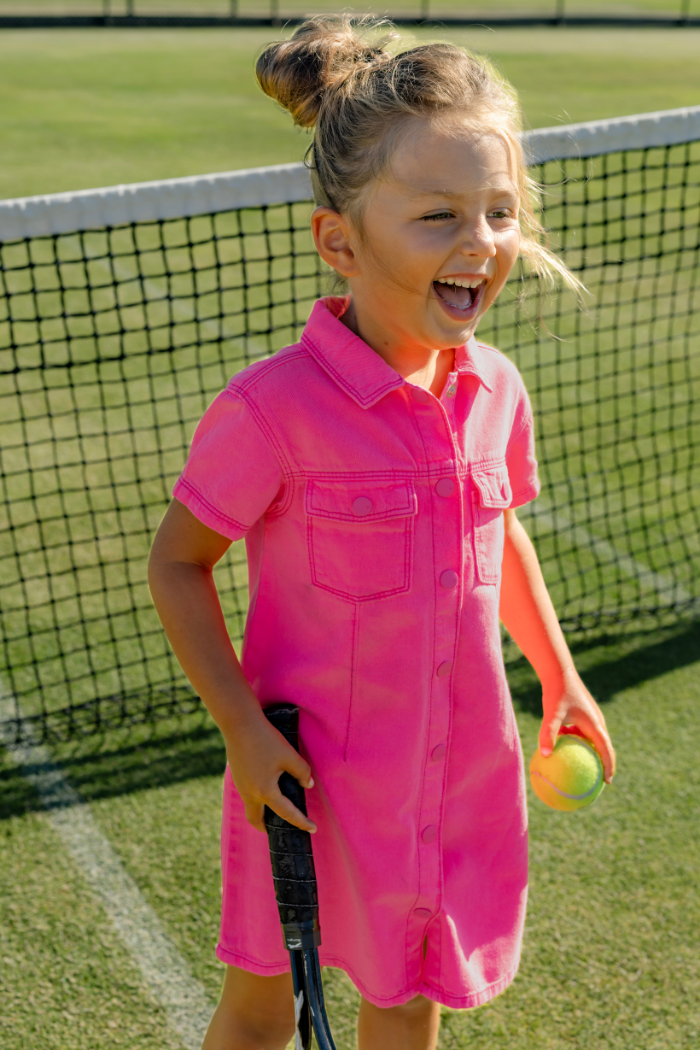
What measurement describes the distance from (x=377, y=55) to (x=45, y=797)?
233 centimetres

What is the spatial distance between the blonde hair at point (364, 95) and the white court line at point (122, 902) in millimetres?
1857

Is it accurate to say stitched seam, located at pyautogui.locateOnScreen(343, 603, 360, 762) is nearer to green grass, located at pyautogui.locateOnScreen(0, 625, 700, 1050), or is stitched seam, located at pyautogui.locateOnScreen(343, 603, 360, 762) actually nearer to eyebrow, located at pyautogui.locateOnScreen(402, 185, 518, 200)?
eyebrow, located at pyautogui.locateOnScreen(402, 185, 518, 200)

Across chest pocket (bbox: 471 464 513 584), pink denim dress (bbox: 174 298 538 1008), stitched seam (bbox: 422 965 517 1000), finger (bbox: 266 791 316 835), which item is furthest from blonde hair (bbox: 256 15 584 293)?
stitched seam (bbox: 422 965 517 1000)

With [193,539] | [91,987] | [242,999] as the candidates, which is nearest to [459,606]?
[193,539]

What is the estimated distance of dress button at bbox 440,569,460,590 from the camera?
5.70 ft

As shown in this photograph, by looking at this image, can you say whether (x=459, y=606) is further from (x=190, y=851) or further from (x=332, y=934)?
(x=190, y=851)

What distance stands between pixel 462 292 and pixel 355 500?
0.35 metres

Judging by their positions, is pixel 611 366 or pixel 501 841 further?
pixel 611 366

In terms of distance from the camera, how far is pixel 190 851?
301 cm

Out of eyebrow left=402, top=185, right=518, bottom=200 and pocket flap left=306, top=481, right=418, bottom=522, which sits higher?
eyebrow left=402, top=185, right=518, bottom=200

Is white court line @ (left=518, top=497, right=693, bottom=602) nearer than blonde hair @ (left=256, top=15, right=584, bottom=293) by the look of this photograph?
No

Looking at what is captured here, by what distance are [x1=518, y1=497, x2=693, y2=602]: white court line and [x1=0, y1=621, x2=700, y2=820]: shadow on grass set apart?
0.41 metres

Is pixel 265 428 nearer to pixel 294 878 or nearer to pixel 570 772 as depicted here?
pixel 294 878

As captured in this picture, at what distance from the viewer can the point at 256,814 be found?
1.70 metres
